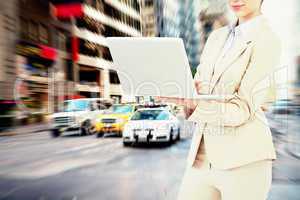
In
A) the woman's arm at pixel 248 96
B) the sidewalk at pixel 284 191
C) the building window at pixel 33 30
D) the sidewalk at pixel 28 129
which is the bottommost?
the sidewalk at pixel 284 191

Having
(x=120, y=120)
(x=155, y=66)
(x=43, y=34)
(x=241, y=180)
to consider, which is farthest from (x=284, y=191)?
(x=43, y=34)

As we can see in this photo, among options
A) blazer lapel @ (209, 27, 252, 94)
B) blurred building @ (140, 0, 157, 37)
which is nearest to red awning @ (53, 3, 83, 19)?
blurred building @ (140, 0, 157, 37)

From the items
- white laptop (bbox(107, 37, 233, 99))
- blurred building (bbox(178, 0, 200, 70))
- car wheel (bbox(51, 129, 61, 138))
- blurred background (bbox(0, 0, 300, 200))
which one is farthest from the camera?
car wheel (bbox(51, 129, 61, 138))

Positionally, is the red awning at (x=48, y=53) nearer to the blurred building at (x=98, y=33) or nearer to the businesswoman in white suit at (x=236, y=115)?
the blurred building at (x=98, y=33)

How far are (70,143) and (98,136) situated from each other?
0.13m

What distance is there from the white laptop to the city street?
783mm

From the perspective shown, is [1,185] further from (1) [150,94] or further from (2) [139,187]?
(1) [150,94]

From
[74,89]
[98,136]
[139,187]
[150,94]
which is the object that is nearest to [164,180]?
[139,187]

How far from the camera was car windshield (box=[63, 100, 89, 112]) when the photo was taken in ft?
4.49

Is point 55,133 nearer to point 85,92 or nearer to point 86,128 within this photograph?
point 86,128

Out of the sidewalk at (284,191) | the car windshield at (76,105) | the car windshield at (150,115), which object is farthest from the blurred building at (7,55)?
the sidewalk at (284,191)

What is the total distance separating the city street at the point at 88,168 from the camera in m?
1.50

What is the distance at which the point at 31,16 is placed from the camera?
1387 millimetres

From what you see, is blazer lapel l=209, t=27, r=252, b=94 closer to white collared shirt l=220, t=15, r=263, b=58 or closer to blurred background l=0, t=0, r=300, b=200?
white collared shirt l=220, t=15, r=263, b=58
